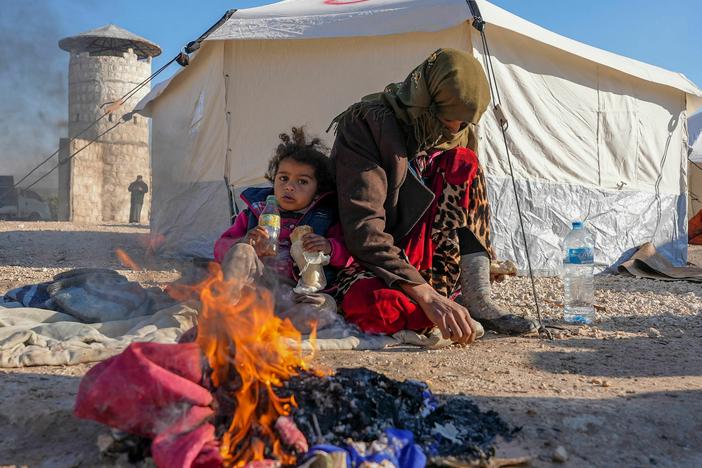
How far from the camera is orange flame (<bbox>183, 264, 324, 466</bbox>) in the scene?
1.24 metres

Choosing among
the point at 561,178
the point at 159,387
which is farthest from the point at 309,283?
the point at 561,178

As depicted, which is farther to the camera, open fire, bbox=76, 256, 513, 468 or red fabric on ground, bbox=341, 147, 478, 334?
red fabric on ground, bbox=341, 147, 478, 334

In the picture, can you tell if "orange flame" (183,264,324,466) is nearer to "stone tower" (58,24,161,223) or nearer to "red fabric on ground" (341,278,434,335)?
"red fabric on ground" (341,278,434,335)

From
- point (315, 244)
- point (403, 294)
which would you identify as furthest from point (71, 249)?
point (403, 294)

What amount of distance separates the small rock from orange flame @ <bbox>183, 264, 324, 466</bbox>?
2.03 ft

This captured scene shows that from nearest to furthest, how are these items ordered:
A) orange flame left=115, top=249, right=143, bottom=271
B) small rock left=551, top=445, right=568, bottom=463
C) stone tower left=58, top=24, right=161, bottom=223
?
small rock left=551, top=445, right=568, bottom=463 < orange flame left=115, top=249, right=143, bottom=271 < stone tower left=58, top=24, right=161, bottom=223

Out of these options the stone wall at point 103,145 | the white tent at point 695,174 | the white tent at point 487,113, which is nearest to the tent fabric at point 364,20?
the white tent at point 487,113

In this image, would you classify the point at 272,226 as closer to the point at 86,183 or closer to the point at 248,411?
the point at 248,411

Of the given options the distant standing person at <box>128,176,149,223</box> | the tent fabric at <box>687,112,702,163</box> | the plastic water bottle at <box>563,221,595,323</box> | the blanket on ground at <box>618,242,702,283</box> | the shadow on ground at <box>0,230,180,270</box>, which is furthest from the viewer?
the distant standing person at <box>128,176,149,223</box>

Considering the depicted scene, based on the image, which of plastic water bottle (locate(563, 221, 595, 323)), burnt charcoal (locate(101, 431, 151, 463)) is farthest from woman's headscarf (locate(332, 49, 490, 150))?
burnt charcoal (locate(101, 431, 151, 463))

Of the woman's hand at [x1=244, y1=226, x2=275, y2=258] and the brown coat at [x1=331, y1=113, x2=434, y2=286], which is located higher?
the brown coat at [x1=331, y1=113, x2=434, y2=286]

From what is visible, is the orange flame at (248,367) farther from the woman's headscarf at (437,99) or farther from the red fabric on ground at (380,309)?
the woman's headscarf at (437,99)

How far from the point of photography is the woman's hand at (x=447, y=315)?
2.19 meters

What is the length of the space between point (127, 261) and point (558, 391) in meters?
5.37
